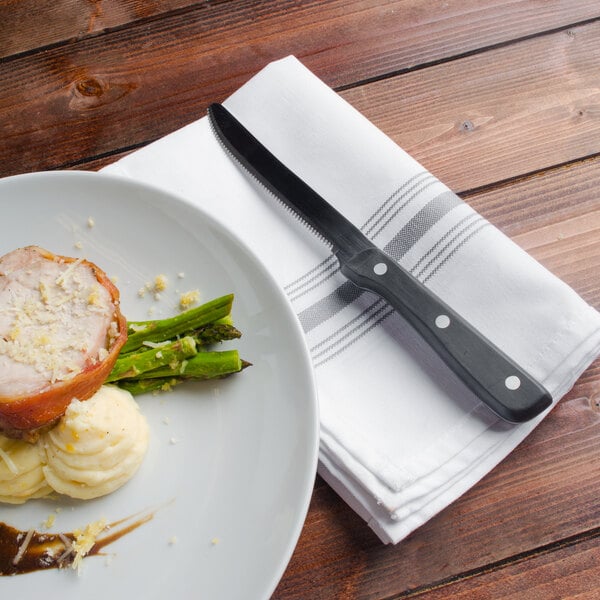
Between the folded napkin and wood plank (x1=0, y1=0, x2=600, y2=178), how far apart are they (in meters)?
0.19

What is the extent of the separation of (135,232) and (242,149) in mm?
471

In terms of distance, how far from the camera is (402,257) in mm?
2193

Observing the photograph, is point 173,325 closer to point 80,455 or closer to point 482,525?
point 80,455

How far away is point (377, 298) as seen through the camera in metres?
2.16

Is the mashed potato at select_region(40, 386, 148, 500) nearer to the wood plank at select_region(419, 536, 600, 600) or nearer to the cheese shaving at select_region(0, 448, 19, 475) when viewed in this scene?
the cheese shaving at select_region(0, 448, 19, 475)

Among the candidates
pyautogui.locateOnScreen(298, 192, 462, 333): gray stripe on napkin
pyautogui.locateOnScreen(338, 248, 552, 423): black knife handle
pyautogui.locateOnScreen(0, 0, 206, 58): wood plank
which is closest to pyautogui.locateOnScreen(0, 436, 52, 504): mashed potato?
pyautogui.locateOnScreen(298, 192, 462, 333): gray stripe on napkin

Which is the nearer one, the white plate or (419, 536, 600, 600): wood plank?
the white plate

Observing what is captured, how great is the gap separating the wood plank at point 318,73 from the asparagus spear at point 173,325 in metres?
0.80

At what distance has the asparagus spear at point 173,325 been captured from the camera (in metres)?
1.93

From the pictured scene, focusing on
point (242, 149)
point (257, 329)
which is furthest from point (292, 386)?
point (242, 149)

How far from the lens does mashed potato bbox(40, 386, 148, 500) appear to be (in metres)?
1.77

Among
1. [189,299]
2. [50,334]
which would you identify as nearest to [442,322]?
[189,299]

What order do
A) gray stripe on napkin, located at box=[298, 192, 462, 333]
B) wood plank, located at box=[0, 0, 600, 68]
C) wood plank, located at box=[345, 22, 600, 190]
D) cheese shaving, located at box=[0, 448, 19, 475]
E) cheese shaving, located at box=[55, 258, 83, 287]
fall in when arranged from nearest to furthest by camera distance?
1. cheese shaving, located at box=[0, 448, 19, 475]
2. cheese shaving, located at box=[55, 258, 83, 287]
3. gray stripe on napkin, located at box=[298, 192, 462, 333]
4. wood plank, located at box=[345, 22, 600, 190]
5. wood plank, located at box=[0, 0, 600, 68]

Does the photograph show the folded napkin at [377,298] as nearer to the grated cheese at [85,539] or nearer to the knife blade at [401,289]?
the knife blade at [401,289]
